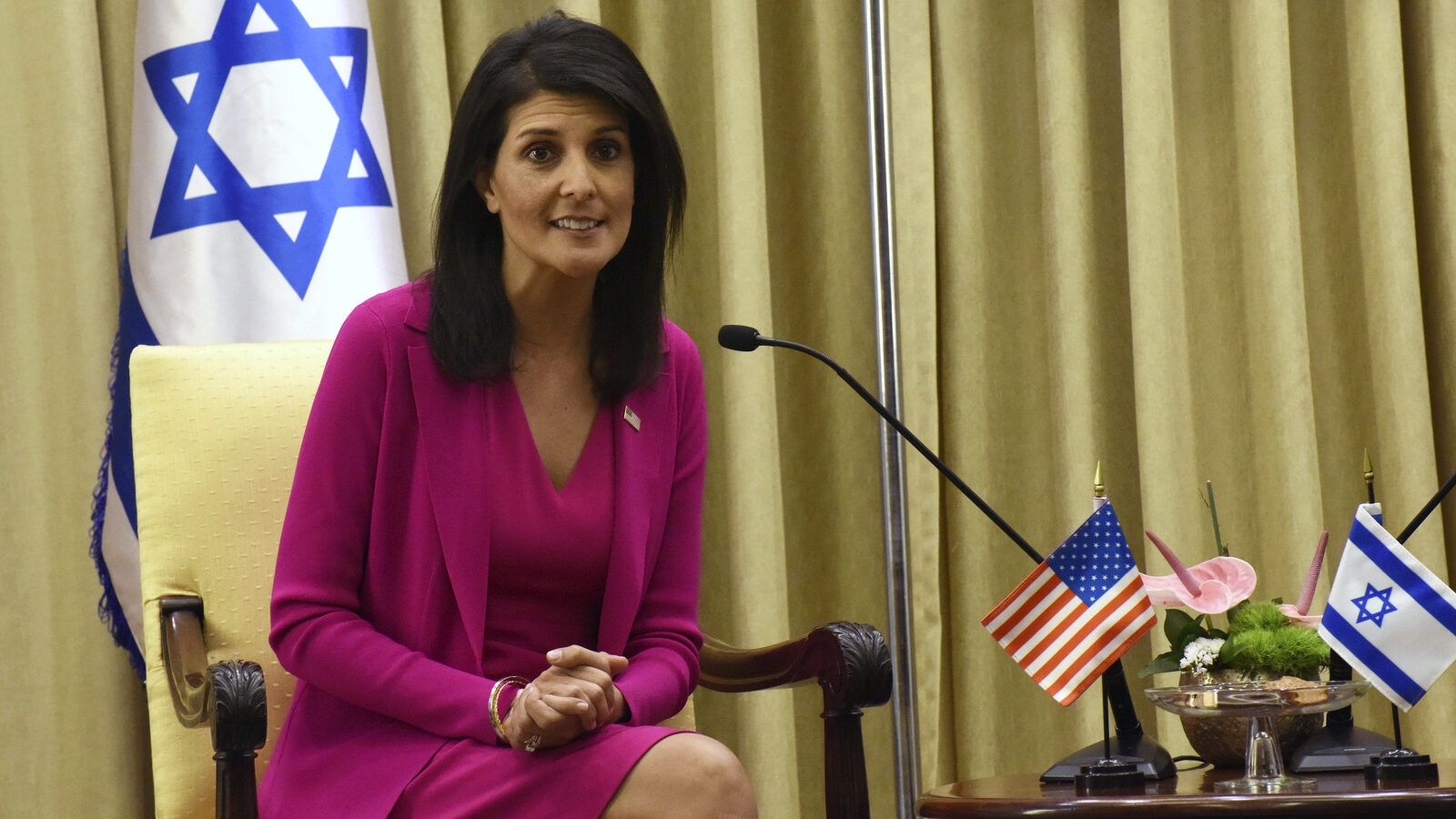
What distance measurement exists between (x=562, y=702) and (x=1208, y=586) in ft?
2.34

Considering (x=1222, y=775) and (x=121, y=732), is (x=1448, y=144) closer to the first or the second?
(x=1222, y=775)

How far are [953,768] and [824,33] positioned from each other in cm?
156

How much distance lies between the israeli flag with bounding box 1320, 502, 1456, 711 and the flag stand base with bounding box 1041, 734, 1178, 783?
0.23 meters

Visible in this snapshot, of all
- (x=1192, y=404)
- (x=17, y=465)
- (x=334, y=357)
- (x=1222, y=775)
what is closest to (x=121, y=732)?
(x=17, y=465)

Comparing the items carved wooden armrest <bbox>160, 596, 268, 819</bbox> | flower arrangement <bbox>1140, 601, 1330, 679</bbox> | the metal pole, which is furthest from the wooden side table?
the metal pole

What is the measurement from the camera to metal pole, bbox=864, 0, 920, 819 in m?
2.74

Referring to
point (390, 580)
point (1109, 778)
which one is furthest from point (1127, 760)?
point (390, 580)

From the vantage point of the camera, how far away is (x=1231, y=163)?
120 inches

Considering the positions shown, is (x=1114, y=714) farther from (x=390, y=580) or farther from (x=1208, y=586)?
(x=390, y=580)

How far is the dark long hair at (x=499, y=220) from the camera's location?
5.47ft

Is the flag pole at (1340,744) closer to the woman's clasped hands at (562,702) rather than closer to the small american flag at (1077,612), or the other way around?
the small american flag at (1077,612)

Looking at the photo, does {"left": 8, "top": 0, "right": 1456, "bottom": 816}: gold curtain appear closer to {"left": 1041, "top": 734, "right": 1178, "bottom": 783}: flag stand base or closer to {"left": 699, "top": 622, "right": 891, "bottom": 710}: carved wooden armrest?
{"left": 699, "top": 622, "right": 891, "bottom": 710}: carved wooden armrest

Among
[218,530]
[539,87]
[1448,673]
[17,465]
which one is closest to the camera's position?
[539,87]

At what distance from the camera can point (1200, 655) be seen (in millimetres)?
1574
